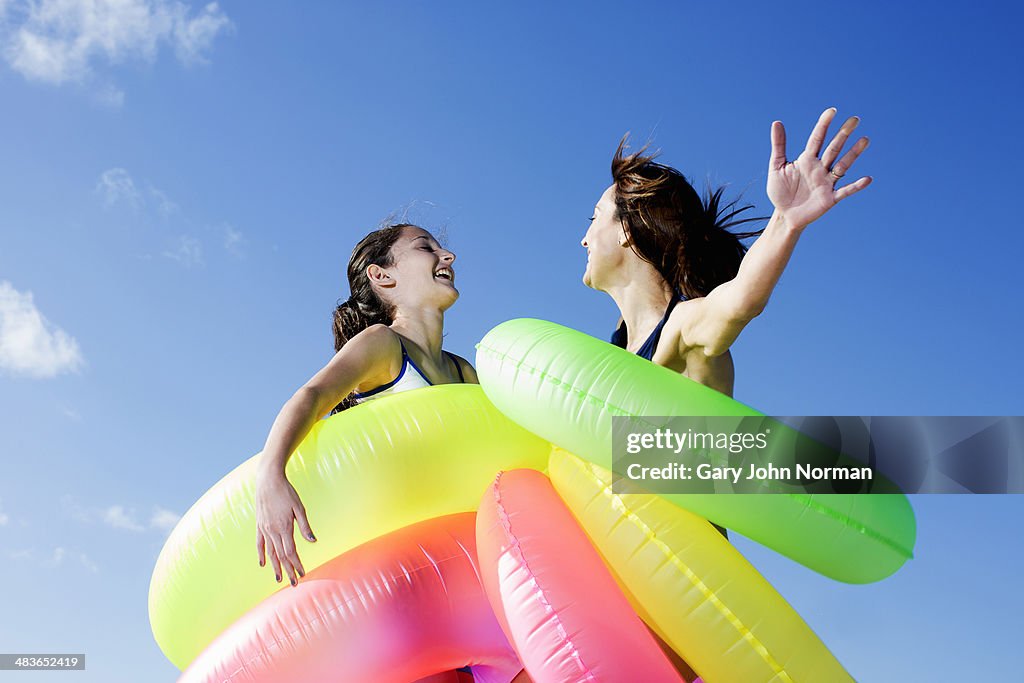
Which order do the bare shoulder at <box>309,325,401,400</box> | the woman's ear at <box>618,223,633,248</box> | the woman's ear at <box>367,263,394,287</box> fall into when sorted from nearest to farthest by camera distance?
1. the bare shoulder at <box>309,325,401,400</box>
2. the woman's ear at <box>618,223,633,248</box>
3. the woman's ear at <box>367,263,394,287</box>

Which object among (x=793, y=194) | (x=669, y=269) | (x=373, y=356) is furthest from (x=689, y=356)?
(x=373, y=356)

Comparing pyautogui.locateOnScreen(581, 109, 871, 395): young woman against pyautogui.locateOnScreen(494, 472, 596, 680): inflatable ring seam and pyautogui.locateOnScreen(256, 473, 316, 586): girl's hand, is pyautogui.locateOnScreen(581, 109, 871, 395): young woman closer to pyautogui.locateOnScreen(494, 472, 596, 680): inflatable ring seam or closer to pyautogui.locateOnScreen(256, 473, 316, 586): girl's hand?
pyautogui.locateOnScreen(494, 472, 596, 680): inflatable ring seam

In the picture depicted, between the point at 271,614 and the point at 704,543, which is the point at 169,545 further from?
the point at 704,543

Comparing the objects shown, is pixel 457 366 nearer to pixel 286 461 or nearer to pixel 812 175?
pixel 286 461

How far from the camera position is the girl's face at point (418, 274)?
420 centimetres

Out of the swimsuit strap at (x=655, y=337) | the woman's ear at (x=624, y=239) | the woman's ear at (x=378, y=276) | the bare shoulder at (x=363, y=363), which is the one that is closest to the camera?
the swimsuit strap at (x=655, y=337)

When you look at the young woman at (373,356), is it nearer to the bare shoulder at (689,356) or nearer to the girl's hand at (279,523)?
the girl's hand at (279,523)

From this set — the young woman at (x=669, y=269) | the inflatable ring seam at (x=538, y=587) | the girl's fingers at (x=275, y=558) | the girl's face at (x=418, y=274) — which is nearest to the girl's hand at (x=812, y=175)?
the young woman at (x=669, y=269)

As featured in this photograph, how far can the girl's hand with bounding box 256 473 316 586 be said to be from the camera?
115 inches

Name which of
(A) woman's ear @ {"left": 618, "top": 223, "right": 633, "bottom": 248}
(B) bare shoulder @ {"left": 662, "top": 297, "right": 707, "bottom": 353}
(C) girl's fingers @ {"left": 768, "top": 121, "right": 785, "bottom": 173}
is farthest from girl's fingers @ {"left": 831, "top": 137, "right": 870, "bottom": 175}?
(A) woman's ear @ {"left": 618, "top": 223, "right": 633, "bottom": 248}

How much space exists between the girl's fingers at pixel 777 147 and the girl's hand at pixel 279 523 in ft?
5.65

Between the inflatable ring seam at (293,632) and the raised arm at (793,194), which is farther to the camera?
the inflatable ring seam at (293,632)

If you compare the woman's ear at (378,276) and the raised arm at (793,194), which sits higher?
the woman's ear at (378,276)

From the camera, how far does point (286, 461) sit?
3.03m
